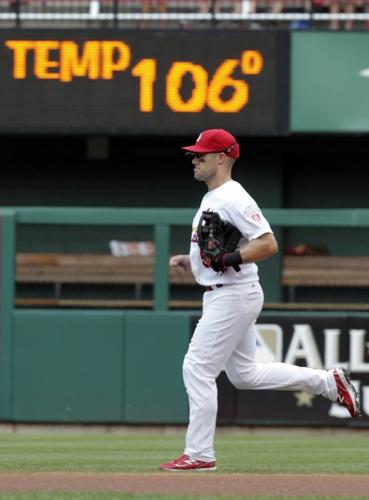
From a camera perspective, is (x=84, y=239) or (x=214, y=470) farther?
(x=84, y=239)

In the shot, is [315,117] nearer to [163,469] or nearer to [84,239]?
[84,239]

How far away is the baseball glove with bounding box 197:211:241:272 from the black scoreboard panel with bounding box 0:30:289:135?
744cm

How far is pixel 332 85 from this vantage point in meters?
14.5

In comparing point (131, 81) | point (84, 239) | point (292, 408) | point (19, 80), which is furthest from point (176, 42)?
point (292, 408)

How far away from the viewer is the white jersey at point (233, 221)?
6.61 metres

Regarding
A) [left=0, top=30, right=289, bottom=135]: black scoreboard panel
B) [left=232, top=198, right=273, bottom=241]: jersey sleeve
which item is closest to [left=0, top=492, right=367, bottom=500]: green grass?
[left=232, top=198, right=273, bottom=241]: jersey sleeve

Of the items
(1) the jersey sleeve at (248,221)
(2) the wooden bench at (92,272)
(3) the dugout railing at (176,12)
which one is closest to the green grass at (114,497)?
(1) the jersey sleeve at (248,221)

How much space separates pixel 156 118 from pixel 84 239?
2371 mm

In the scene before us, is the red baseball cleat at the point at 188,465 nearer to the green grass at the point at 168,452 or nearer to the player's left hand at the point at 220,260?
the green grass at the point at 168,452

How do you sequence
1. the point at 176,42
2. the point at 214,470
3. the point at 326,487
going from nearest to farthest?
1. the point at 326,487
2. the point at 214,470
3. the point at 176,42

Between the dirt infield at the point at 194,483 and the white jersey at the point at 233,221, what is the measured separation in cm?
93

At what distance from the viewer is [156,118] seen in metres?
14.2

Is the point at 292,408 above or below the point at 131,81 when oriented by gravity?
below

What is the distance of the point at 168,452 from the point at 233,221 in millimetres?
2743
